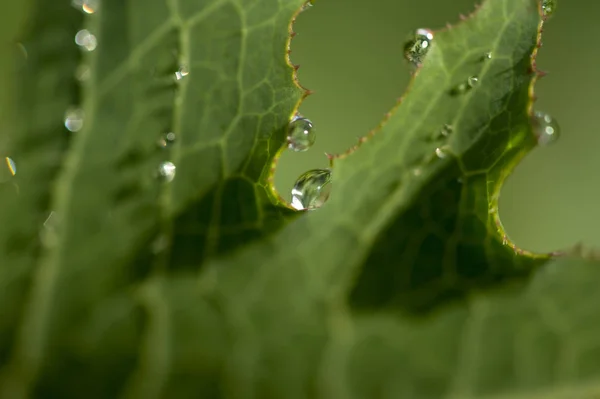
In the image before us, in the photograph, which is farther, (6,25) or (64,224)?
(6,25)

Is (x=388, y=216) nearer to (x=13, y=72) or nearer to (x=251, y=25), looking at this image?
(x=251, y=25)

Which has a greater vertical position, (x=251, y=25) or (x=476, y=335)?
(x=251, y=25)

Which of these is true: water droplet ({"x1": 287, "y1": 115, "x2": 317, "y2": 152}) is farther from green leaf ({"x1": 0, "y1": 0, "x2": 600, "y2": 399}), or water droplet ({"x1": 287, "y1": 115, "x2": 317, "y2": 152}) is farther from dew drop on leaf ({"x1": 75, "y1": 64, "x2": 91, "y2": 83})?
dew drop on leaf ({"x1": 75, "y1": 64, "x2": 91, "y2": 83})

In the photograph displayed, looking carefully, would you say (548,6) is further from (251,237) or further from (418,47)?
(251,237)

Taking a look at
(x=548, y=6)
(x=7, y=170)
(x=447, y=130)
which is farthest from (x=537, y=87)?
(x=7, y=170)

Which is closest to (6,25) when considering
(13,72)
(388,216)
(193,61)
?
(13,72)

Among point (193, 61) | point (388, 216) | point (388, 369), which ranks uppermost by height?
point (193, 61)

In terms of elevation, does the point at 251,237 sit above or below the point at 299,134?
below

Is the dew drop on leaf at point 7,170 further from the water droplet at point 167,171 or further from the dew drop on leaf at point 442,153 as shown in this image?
the dew drop on leaf at point 442,153

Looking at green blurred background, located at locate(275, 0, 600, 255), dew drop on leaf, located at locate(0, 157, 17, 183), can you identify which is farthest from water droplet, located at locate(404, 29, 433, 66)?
green blurred background, located at locate(275, 0, 600, 255)
